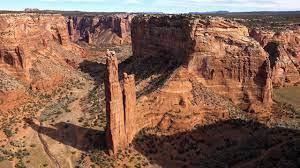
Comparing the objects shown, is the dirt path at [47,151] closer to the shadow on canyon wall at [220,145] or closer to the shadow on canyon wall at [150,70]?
the shadow on canyon wall at [220,145]

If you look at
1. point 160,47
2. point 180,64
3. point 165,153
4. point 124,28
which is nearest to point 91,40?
point 124,28

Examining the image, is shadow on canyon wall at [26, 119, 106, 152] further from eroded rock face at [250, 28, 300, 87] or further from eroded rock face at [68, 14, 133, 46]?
eroded rock face at [68, 14, 133, 46]

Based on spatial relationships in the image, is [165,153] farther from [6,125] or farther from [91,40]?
[91,40]

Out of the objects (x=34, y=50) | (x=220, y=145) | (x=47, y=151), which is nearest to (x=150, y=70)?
(x=220, y=145)

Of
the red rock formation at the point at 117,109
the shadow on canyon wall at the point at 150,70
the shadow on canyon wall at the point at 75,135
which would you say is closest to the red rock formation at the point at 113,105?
the red rock formation at the point at 117,109

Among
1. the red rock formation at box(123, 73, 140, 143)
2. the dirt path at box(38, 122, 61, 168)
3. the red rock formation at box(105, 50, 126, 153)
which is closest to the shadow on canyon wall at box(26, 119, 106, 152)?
the dirt path at box(38, 122, 61, 168)

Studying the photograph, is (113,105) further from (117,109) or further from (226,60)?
(226,60)

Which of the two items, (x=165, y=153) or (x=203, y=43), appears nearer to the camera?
(x=165, y=153)
